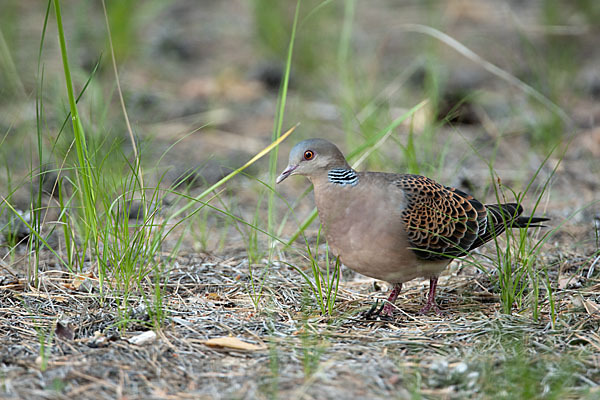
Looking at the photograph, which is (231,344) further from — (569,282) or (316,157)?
(569,282)

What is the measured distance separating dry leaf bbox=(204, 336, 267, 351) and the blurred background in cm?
134

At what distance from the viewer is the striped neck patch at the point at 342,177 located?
11.3ft

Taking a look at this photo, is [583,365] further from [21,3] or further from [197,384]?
[21,3]

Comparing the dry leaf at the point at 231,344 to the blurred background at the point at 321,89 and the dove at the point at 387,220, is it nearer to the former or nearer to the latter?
the dove at the point at 387,220

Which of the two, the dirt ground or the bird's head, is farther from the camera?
the bird's head

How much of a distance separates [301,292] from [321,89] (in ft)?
13.2

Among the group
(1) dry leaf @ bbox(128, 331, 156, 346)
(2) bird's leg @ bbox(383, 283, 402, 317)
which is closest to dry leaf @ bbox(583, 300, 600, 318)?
(2) bird's leg @ bbox(383, 283, 402, 317)

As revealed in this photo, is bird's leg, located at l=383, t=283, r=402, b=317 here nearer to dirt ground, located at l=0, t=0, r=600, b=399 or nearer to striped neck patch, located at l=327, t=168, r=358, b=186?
dirt ground, located at l=0, t=0, r=600, b=399

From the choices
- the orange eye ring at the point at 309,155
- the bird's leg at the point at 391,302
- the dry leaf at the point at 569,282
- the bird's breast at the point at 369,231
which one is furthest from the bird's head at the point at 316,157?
the dry leaf at the point at 569,282

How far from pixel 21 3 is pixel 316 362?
27.0ft

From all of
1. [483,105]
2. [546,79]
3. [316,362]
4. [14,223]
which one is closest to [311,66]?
[483,105]

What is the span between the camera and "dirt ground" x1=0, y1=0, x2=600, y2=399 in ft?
8.48

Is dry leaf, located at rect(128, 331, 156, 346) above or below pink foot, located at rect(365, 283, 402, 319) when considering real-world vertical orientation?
above

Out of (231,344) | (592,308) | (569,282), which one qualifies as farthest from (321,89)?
Answer: (231,344)
